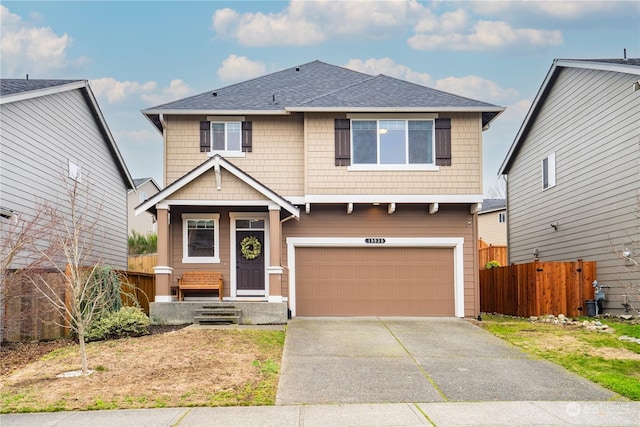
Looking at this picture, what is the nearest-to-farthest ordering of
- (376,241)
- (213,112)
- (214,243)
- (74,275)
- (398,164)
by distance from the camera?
(74,275), (398,164), (213,112), (214,243), (376,241)

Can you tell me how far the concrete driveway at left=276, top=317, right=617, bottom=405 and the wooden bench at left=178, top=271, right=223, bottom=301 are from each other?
3.08 metres

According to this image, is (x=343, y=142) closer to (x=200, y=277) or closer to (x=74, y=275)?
(x=200, y=277)

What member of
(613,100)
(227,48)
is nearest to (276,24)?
(227,48)

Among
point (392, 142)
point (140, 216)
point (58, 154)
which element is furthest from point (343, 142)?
point (140, 216)

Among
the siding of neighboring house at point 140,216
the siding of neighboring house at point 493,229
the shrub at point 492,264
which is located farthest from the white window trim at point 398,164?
the siding of neighboring house at point 140,216

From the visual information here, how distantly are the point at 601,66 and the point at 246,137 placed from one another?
9497 mm

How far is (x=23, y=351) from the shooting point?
11867mm

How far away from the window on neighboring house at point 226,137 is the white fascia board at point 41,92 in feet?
11.8

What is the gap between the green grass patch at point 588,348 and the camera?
9565 millimetres

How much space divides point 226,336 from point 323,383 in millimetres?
3918

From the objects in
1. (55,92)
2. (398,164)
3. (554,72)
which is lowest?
(398,164)

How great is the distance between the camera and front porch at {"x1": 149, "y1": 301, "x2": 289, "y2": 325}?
14938mm

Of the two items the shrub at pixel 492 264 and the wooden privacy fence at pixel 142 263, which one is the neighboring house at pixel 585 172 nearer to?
the shrub at pixel 492 264

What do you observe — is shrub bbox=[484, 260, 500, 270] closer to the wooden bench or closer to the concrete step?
the wooden bench
